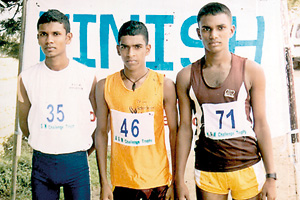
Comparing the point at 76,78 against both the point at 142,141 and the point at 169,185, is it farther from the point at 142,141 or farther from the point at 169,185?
the point at 169,185

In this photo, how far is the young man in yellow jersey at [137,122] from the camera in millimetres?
2475

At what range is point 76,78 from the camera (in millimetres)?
2725

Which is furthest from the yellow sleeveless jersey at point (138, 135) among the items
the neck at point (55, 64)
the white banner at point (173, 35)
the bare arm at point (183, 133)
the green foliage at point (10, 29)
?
the green foliage at point (10, 29)

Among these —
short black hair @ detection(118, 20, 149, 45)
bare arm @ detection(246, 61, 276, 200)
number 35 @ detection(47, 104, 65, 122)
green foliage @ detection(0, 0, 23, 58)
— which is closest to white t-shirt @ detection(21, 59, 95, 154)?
number 35 @ detection(47, 104, 65, 122)

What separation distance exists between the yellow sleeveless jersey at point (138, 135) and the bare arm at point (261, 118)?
676mm

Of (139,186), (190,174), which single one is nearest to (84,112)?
(139,186)

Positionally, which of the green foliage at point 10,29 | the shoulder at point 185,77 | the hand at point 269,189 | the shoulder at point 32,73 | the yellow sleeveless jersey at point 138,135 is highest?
the green foliage at point 10,29

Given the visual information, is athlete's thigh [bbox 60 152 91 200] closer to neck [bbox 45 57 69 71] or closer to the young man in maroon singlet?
neck [bbox 45 57 69 71]

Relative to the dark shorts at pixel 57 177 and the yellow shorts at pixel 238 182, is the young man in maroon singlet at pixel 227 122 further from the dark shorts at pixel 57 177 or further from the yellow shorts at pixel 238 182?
the dark shorts at pixel 57 177

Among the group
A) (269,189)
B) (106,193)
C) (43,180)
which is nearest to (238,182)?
(269,189)

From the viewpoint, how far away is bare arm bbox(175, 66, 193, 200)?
246cm

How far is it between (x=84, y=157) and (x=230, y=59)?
4.59 ft

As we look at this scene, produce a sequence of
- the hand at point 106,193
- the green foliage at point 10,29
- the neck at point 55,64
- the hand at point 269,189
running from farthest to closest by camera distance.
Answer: the green foliage at point 10,29, the neck at point 55,64, the hand at point 106,193, the hand at point 269,189

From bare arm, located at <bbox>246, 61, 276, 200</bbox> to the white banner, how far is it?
2.88 feet
